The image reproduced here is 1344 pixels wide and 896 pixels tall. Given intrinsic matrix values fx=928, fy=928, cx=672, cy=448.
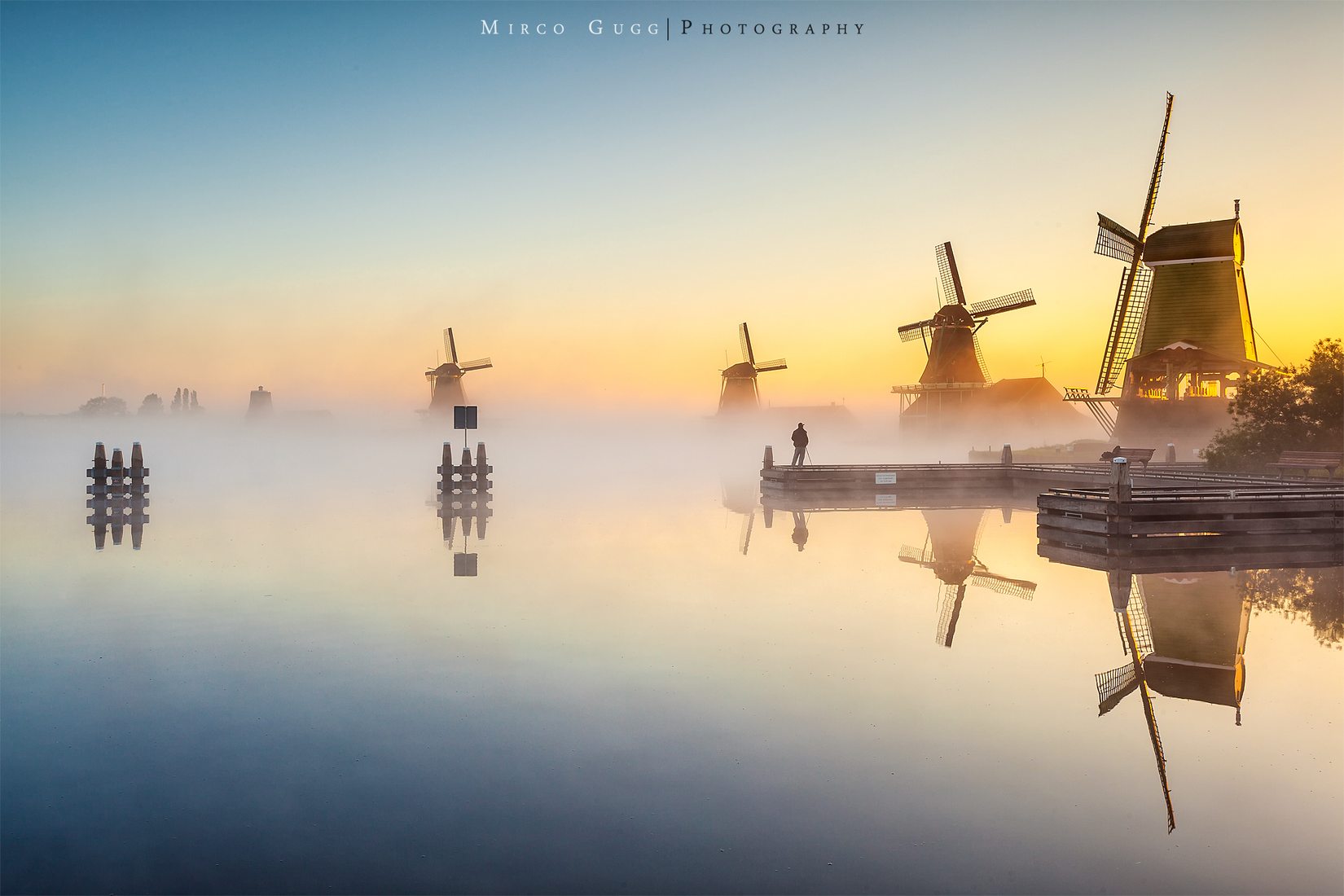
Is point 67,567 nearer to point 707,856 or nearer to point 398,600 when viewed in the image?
point 398,600

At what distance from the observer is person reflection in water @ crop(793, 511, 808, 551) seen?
21016 mm

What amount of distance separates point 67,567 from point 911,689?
51.4ft

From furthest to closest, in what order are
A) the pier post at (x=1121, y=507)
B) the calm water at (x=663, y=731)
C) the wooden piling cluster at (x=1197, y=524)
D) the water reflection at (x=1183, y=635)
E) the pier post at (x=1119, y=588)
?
the pier post at (x=1121, y=507) → the wooden piling cluster at (x=1197, y=524) → the pier post at (x=1119, y=588) → the water reflection at (x=1183, y=635) → the calm water at (x=663, y=731)

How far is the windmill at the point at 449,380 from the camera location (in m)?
96.9

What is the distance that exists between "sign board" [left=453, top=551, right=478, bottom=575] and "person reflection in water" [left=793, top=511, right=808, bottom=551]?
6854 millimetres

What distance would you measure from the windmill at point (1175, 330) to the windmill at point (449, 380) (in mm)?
65499

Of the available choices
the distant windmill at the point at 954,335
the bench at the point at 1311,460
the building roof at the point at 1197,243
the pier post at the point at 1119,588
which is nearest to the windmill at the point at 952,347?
the distant windmill at the point at 954,335

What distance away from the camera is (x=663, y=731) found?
7.96 meters

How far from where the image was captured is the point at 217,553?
19.1 m

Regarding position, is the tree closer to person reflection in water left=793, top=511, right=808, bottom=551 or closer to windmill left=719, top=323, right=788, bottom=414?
person reflection in water left=793, top=511, right=808, bottom=551

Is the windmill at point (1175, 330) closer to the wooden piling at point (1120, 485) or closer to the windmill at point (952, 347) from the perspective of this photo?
the windmill at point (952, 347)

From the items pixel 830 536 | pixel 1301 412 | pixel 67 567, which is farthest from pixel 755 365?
pixel 67 567

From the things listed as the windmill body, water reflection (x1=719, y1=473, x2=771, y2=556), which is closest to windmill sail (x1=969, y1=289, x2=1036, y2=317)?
the windmill body

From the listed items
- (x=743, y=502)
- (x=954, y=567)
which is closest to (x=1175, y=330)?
(x=743, y=502)
